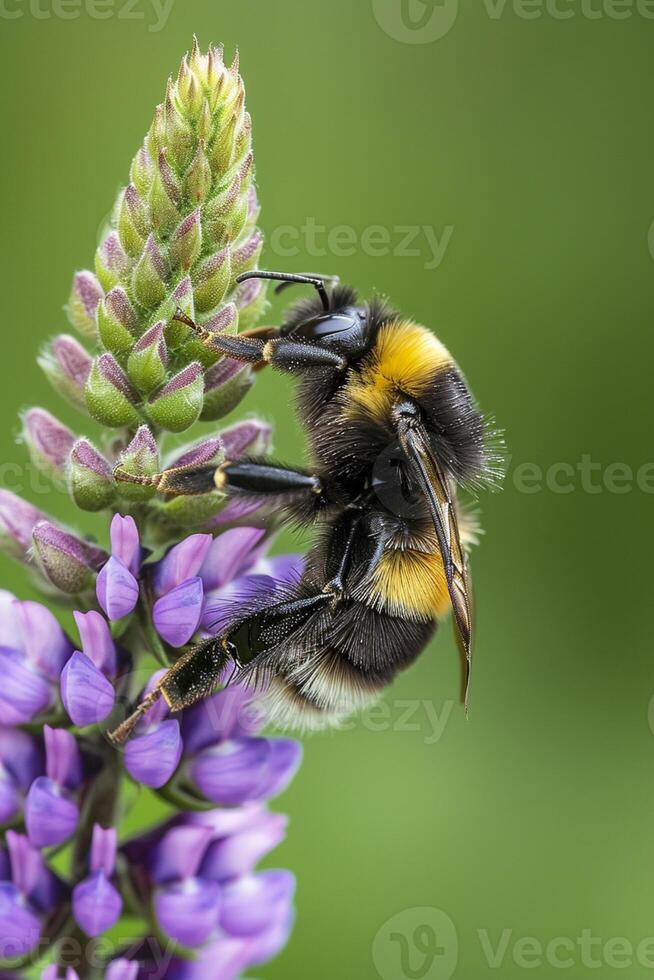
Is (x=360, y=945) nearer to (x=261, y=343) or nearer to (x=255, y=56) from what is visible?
(x=261, y=343)

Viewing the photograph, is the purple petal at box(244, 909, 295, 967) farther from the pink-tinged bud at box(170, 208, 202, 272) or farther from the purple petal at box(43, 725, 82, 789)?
the pink-tinged bud at box(170, 208, 202, 272)

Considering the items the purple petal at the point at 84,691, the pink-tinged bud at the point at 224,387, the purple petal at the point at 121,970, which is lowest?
the purple petal at the point at 121,970

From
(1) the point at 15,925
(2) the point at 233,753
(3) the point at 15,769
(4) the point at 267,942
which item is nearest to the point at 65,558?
(3) the point at 15,769

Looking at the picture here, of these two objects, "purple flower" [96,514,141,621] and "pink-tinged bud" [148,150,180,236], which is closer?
"purple flower" [96,514,141,621]

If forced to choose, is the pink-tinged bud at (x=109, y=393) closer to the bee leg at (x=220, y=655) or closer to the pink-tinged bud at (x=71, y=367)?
the pink-tinged bud at (x=71, y=367)

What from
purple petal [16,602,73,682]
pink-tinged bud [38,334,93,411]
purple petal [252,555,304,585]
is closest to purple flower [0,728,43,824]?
purple petal [16,602,73,682]

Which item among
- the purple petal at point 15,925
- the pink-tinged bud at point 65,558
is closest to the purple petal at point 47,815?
the purple petal at point 15,925
